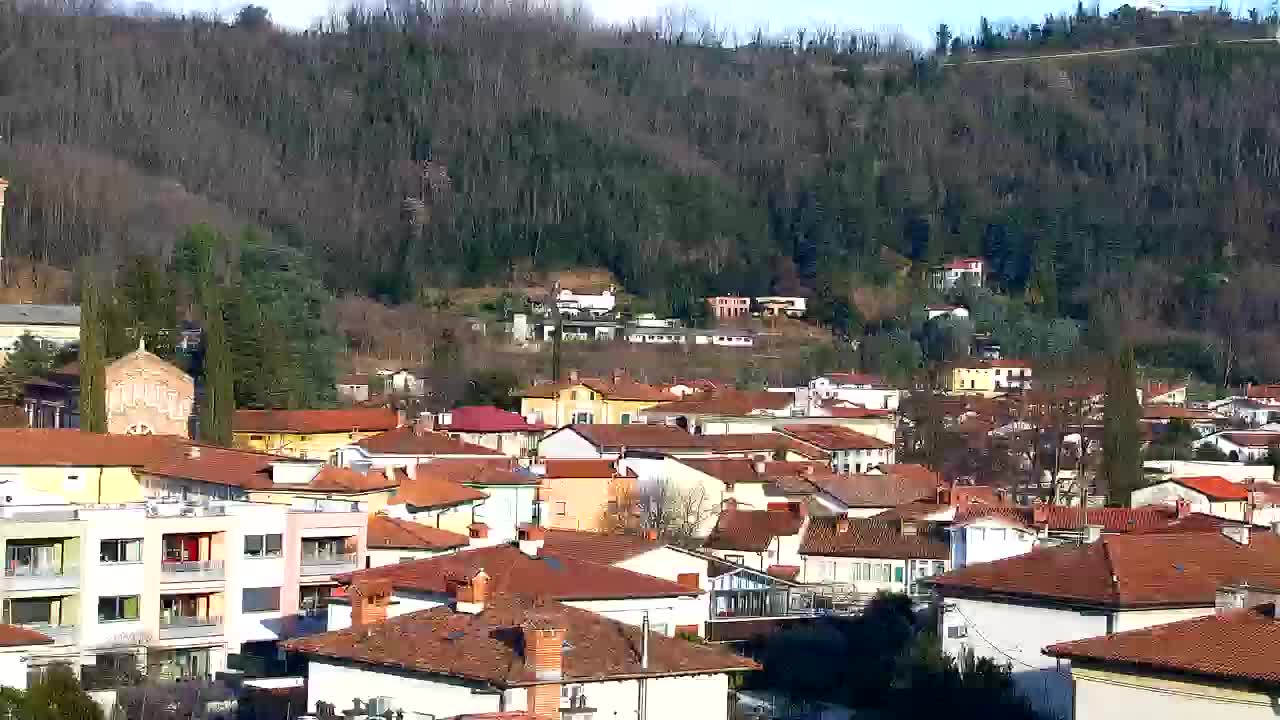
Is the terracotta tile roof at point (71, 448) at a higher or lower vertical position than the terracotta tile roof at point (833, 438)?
higher

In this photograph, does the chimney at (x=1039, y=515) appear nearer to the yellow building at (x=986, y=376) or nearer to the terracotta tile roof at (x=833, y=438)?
the terracotta tile roof at (x=833, y=438)

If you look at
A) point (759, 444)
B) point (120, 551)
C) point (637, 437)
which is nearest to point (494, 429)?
point (637, 437)

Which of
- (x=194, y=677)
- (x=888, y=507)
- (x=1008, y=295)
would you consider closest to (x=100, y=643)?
(x=194, y=677)

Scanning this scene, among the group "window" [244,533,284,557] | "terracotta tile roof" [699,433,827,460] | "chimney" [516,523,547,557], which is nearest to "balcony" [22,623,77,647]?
"window" [244,533,284,557]

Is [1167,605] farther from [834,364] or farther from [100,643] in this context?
[834,364]

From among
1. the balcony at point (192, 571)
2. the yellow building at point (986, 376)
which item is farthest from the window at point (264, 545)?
the yellow building at point (986, 376)

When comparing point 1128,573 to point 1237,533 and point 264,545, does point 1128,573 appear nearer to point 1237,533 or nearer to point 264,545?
point 1237,533
